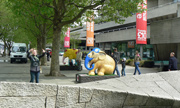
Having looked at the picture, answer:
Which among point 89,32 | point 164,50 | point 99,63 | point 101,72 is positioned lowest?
point 101,72

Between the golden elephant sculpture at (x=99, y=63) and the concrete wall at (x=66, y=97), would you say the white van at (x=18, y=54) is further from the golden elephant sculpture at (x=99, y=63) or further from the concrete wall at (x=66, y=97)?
the concrete wall at (x=66, y=97)

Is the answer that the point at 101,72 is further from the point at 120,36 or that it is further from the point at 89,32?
the point at 120,36

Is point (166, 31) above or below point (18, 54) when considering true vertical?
above

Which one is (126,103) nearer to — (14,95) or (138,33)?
(14,95)

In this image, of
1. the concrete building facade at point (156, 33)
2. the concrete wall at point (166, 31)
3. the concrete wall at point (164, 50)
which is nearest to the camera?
the concrete wall at point (166, 31)

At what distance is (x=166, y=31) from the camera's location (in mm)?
17844

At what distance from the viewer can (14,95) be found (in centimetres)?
384

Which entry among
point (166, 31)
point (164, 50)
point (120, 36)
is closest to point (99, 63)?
point (166, 31)

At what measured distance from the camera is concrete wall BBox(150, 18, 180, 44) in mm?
16891

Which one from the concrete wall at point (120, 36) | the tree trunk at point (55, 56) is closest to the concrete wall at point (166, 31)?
the tree trunk at point (55, 56)

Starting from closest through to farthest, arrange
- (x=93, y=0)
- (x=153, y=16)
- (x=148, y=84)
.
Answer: (x=148, y=84)
(x=93, y=0)
(x=153, y=16)

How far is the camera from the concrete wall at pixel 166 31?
16891 mm

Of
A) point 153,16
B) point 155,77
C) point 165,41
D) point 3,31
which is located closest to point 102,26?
point 153,16

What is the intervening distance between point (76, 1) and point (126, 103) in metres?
10.9
